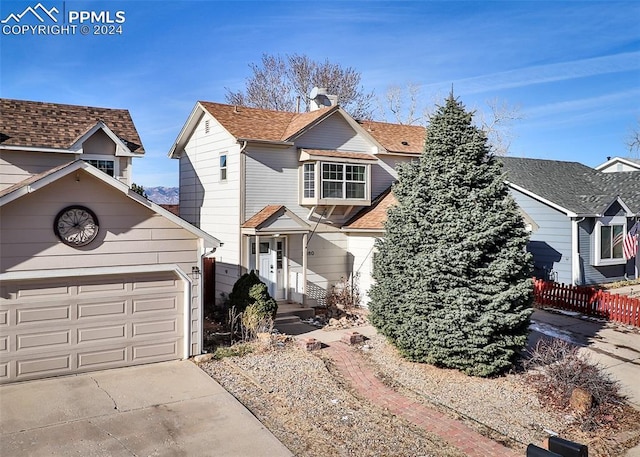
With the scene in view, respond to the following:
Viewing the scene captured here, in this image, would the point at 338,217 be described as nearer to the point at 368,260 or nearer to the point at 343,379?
the point at 368,260

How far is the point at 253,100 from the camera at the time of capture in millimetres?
36812

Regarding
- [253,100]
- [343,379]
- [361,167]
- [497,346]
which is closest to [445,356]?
[497,346]

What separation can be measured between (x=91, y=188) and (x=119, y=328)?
2930mm

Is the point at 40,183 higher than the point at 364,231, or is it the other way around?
the point at 40,183

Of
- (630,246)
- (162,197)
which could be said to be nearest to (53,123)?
(630,246)

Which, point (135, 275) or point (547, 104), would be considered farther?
point (547, 104)

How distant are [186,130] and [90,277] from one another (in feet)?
33.7

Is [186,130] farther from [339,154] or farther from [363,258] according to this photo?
[363,258]

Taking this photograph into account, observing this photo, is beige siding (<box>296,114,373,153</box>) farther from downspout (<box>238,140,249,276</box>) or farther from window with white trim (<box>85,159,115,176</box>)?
window with white trim (<box>85,159,115,176</box>)

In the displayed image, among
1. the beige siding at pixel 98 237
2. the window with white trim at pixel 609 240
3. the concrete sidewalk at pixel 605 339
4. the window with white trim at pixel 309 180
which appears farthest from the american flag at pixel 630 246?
the beige siding at pixel 98 237

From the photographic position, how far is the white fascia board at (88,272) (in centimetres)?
916

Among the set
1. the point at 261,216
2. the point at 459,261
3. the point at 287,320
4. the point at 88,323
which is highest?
the point at 261,216

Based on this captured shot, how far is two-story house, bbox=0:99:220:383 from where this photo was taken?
926 cm

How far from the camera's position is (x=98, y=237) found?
32.5 feet
